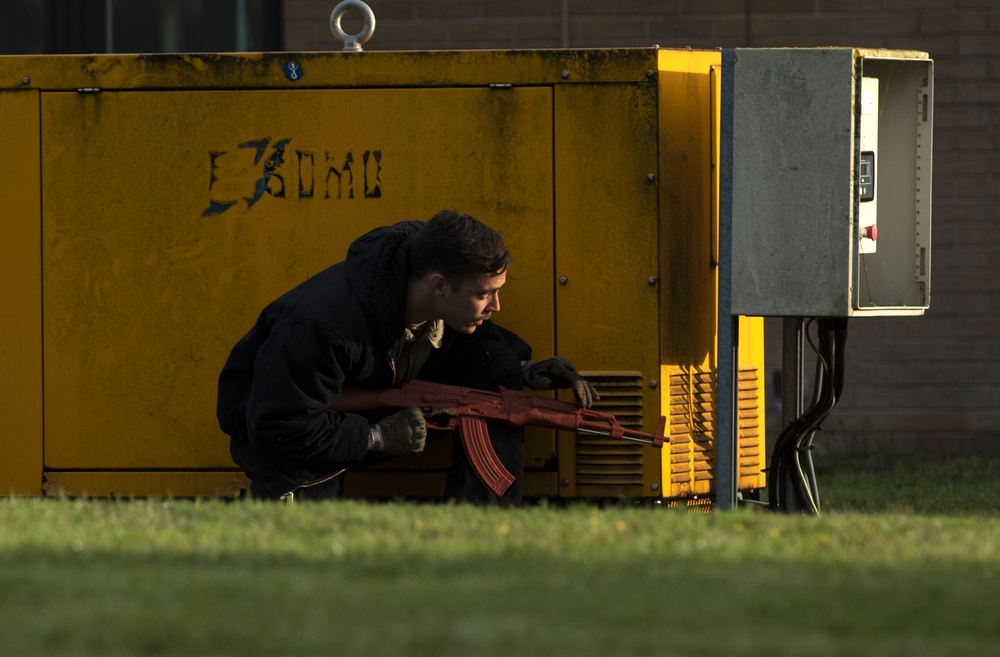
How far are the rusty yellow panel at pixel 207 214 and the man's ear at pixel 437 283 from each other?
580 millimetres

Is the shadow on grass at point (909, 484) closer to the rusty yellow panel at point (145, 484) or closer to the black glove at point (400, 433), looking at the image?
the black glove at point (400, 433)

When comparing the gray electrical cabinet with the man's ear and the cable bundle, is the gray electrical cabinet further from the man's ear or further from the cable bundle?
the man's ear

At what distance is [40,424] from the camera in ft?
20.8

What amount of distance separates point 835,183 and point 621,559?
2.53m

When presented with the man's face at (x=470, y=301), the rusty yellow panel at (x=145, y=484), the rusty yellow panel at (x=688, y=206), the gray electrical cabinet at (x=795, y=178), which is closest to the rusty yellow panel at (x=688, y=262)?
the rusty yellow panel at (x=688, y=206)

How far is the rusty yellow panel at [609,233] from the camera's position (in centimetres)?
616

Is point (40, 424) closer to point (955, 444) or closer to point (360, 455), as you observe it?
point (360, 455)

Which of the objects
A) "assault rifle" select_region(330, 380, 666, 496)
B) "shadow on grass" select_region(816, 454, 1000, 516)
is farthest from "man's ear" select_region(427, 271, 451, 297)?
"shadow on grass" select_region(816, 454, 1000, 516)

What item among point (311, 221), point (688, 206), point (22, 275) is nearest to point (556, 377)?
point (688, 206)

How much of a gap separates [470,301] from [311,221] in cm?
92

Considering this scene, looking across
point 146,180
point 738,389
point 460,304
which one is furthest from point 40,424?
point 738,389

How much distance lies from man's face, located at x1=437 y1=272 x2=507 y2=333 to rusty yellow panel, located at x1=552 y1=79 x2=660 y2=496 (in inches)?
20.3

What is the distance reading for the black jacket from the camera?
5.58 m

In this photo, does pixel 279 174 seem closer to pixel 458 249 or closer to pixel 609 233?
pixel 458 249
